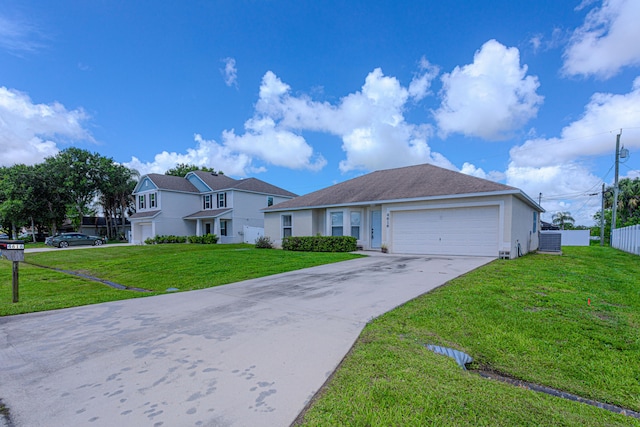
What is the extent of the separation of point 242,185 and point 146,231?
10.8 m

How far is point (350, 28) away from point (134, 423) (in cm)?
1570

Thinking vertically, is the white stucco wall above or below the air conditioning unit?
above

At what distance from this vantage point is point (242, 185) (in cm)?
2806

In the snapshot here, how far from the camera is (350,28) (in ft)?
45.1

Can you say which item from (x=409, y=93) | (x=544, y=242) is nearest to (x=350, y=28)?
(x=409, y=93)

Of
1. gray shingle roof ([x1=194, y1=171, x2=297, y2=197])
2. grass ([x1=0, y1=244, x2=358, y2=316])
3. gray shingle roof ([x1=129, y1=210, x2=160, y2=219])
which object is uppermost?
gray shingle roof ([x1=194, y1=171, x2=297, y2=197])

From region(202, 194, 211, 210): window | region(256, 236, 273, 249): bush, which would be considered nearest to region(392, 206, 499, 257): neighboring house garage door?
region(256, 236, 273, 249): bush

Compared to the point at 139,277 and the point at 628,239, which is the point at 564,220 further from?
the point at 139,277

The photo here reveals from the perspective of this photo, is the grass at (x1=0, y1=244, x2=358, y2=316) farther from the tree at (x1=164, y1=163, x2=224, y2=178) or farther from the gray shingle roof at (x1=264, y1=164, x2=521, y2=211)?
the tree at (x1=164, y1=163, x2=224, y2=178)

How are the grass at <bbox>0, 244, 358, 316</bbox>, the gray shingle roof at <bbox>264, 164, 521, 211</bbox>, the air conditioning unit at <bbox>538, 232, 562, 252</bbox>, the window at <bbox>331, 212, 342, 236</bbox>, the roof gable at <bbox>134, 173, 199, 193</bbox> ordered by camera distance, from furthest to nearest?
1. the roof gable at <bbox>134, 173, 199, 193</bbox>
2. the air conditioning unit at <bbox>538, 232, 562, 252</bbox>
3. the window at <bbox>331, 212, 342, 236</bbox>
4. the gray shingle roof at <bbox>264, 164, 521, 211</bbox>
5. the grass at <bbox>0, 244, 358, 316</bbox>

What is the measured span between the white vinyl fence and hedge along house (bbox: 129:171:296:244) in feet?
80.2

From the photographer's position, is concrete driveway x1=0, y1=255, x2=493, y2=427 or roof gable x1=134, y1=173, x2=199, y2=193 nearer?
concrete driveway x1=0, y1=255, x2=493, y2=427

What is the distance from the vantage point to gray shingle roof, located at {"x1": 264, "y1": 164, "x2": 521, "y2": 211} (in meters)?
12.8

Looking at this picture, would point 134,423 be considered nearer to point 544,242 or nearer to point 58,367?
point 58,367
